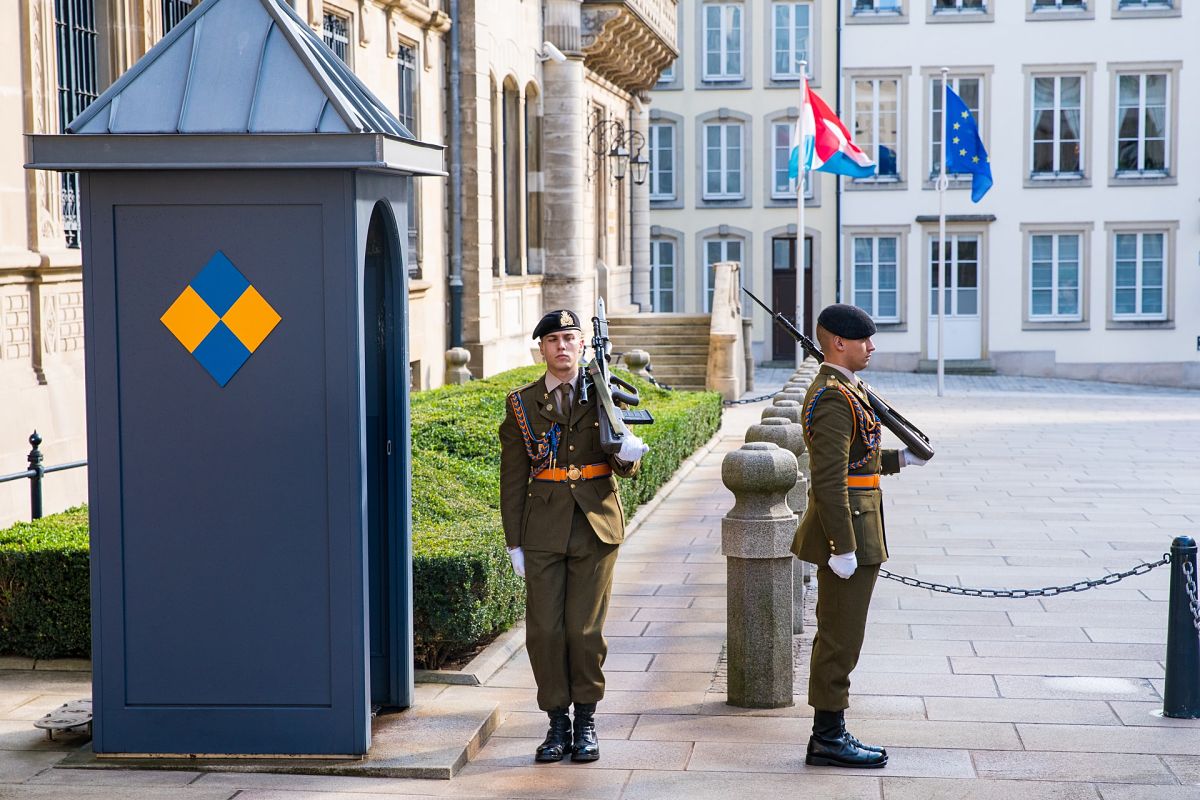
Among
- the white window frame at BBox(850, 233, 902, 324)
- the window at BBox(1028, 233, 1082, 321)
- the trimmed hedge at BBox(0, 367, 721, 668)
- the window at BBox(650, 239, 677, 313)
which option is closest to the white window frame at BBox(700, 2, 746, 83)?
the window at BBox(650, 239, 677, 313)

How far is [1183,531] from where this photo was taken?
13.3 meters

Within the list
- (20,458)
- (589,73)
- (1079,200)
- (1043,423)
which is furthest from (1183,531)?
(1079,200)

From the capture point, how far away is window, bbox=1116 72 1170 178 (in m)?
40.0

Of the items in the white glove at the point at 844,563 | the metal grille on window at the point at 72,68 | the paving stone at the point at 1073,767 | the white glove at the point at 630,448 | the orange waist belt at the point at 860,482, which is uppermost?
the metal grille on window at the point at 72,68

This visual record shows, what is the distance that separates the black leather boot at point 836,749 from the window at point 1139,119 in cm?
3652

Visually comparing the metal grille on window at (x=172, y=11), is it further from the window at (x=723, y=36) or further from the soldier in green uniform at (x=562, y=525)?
the window at (x=723, y=36)

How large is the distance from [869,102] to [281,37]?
36279mm

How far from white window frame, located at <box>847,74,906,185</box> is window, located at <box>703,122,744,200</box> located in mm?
3145

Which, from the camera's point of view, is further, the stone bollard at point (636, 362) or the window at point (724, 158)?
the window at point (724, 158)

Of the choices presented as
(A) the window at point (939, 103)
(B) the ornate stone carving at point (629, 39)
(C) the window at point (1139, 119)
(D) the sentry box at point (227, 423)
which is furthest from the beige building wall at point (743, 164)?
(D) the sentry box at point (227, 423)

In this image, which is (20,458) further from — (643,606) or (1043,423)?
(1043,423)

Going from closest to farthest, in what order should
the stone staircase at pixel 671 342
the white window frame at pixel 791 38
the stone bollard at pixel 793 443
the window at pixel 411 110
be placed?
the stone bollard at pixel 793 443 → the window at pixel 411 110 → the stone staircase at pixel 671 342 → the white window frame at pixel 791 38

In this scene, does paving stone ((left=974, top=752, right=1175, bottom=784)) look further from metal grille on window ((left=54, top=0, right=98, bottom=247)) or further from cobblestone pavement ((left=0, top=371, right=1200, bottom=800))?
metal grille on window ((left=54, top=0, right=98, bottom=247))

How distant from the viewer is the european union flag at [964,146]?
30.7 meters
